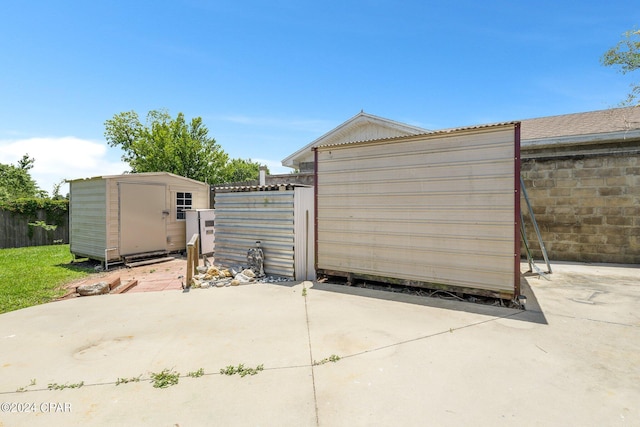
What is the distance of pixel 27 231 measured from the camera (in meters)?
12.5

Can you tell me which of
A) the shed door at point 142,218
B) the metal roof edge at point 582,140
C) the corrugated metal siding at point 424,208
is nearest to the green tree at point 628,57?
the metal roof edge at point 582,140

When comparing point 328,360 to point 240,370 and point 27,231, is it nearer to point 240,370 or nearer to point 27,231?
point 240,370

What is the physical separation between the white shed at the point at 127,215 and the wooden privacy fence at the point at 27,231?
6069 millimetres

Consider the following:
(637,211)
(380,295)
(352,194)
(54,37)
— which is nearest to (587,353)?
(380,295)

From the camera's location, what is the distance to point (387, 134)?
11.7 m

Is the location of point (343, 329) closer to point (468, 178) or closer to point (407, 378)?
point (407, 378)

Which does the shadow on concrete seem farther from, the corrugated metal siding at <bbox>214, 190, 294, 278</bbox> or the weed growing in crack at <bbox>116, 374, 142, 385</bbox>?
the weed growing in crack at <bbox>116, 374, 142, 385</bbox>

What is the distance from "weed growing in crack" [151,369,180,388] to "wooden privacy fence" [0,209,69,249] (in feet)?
48.2

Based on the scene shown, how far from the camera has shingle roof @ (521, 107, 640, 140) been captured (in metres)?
7.91

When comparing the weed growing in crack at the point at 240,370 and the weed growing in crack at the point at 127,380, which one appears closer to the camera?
the weed growing in crack at the point at 127,380

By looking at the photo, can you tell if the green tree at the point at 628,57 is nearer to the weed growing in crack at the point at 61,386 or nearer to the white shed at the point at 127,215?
the white shed at the point at 127,215

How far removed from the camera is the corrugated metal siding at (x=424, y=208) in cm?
430

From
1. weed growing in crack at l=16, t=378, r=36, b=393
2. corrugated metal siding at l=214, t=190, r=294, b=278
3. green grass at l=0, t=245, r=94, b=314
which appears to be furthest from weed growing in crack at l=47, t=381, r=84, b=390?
corrugated metal siding at l=214, t=190, r=294, b=278

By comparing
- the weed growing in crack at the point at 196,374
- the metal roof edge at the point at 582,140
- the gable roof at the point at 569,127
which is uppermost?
the gable roof at the point at 569,127
